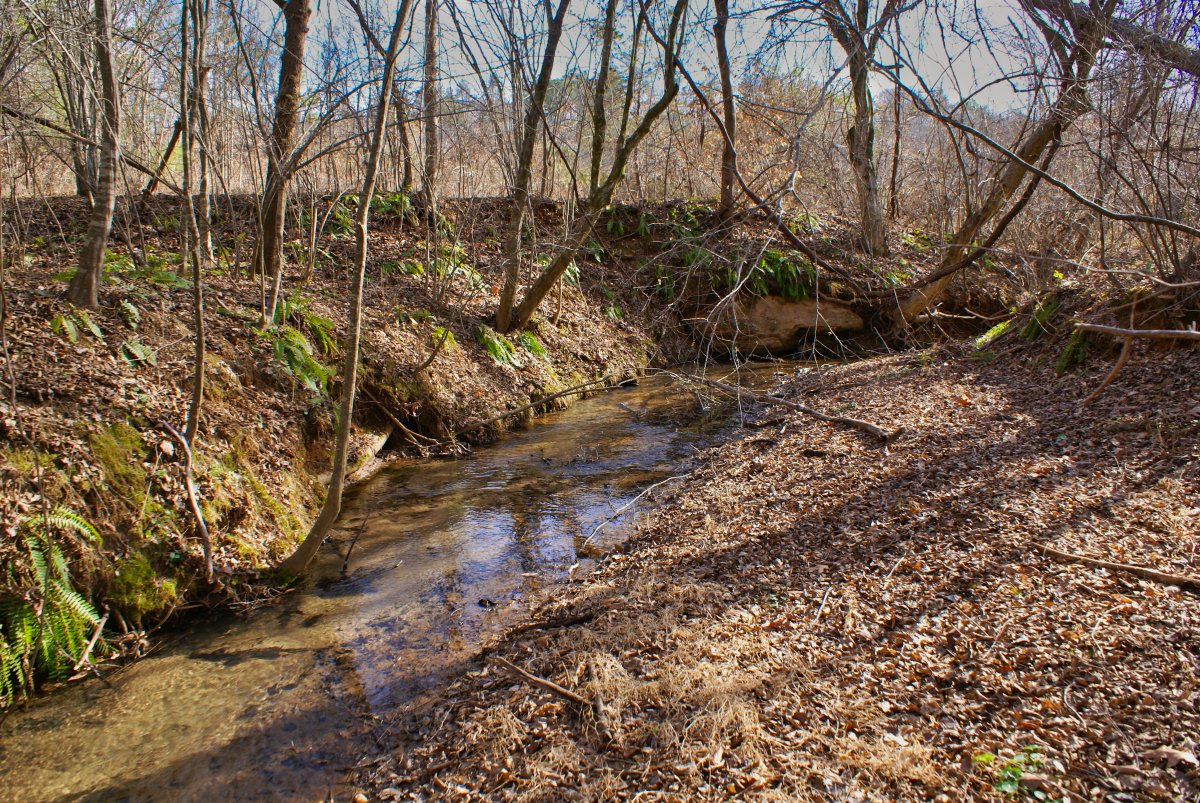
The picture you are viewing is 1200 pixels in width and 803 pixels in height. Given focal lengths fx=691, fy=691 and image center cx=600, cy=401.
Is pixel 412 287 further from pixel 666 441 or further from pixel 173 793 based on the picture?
pixel 173 793

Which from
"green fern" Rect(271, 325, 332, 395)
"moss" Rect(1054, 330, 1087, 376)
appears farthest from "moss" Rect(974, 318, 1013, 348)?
"green fern" Rect(271, 325, 332, 395)

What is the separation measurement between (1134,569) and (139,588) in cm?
629

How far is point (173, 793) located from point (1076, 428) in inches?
283

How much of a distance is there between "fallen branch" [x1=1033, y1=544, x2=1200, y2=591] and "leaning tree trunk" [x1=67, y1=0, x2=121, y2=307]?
7298 mm

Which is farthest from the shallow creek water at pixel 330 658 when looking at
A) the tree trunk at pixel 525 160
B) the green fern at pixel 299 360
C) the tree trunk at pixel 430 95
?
the tree trunk at pixel 525 160

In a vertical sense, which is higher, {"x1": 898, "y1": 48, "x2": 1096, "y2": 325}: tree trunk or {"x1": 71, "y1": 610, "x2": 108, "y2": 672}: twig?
{"x1": 898, "y1": 48, "x2": 1096, "y2": 325}: tree trunk

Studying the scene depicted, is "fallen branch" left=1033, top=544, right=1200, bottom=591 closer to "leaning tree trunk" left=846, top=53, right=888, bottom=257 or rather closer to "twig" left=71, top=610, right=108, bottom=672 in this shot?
"twig" left=71, top=610, right=108, bottom=672

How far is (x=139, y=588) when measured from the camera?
4.83 metres

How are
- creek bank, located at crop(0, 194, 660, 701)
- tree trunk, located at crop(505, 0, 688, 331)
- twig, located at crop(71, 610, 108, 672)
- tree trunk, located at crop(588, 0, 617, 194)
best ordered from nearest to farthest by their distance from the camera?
twig, located at crop(71, 610, 108, 672) → creek bank, located at crop(0, 194, 660, 701) → tree trunk, located at crop(505, 0, 688, 331) → tree trunk, located at crop(588, 0, 617, 194)

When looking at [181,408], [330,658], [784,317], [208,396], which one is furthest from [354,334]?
[784,317]

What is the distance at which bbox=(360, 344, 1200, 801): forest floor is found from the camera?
292cm

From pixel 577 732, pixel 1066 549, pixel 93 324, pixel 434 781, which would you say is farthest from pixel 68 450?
pixel 1066 549

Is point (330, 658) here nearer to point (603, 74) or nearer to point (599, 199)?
point (599, 199)

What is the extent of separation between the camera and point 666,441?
984 centimetres
